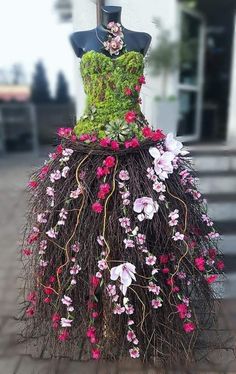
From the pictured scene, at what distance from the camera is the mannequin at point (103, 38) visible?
2010 mm

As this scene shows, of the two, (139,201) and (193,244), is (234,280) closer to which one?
(193,244)

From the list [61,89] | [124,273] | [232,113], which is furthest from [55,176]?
[61,89]

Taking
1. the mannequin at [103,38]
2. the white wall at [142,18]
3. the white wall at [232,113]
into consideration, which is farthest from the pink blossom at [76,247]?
the white wall at [232,113]

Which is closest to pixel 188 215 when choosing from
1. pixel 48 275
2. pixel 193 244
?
pixel 193 244

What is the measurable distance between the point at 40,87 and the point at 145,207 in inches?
298

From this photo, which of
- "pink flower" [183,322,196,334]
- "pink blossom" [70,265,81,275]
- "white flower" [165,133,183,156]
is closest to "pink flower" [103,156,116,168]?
"white flower" [165,133,183,156]

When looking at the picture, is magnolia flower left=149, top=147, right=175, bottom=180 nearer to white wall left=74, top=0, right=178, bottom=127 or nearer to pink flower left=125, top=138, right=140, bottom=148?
pink flower left=125, top=138, right=140, bottom=148

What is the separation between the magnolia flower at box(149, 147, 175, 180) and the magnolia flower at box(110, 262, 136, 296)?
1.49 ft

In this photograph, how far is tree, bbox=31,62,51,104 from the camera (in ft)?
26.7

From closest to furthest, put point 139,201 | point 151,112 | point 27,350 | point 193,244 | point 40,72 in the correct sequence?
point 139,201, point 193,244, point 27,350, point 151,112, point 40,72

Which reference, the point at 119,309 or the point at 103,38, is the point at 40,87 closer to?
the point at 103,38

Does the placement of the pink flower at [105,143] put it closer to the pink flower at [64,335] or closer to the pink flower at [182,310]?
the pink flower at [182,310]

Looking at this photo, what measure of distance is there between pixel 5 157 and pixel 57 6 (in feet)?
20.0

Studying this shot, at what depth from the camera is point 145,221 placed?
187 centimetres
